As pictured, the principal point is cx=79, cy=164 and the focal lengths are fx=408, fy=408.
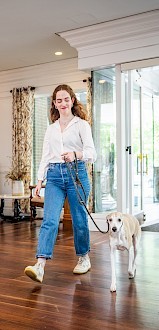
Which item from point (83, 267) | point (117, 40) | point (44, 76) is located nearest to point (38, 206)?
point (44, 76)

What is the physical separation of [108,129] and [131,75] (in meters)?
0.87

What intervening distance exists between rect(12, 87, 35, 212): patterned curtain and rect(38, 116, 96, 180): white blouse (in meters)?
4.65

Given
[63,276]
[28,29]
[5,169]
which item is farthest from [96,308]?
[5,169]

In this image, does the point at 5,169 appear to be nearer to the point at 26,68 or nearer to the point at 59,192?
the point at 26,68

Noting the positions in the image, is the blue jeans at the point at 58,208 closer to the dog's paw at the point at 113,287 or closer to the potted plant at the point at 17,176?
the dog's paw at the point at 113,287

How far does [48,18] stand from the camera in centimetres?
538

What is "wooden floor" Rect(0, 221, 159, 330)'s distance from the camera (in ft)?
7.34

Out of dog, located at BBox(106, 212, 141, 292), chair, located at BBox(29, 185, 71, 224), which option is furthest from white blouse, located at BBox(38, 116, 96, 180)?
chair, located at BBox(29, 185, 71, 224)

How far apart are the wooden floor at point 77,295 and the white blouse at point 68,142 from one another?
0.84m

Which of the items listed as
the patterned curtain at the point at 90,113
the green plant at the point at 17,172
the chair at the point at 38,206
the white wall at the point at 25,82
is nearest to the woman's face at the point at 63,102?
the patterned curtain at the point at 90,113

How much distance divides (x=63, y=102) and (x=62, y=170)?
0.53m

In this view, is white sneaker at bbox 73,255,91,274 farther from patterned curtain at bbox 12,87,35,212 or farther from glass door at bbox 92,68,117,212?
patterned curtain at bbox 12,87,35,212

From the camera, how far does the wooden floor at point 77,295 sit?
2.24 metres

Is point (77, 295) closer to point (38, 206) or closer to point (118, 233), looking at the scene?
point (118, 233)
